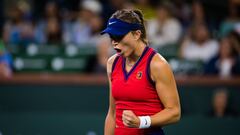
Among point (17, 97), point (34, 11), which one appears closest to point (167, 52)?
point (17, 97)

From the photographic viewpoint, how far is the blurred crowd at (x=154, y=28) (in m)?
9.10

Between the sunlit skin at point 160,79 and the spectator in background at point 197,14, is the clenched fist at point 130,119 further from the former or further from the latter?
the spectator in background at point 197,14

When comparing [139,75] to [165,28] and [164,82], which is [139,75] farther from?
[165,28]

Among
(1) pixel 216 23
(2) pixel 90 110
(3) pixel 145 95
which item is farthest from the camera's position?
(1) pixel 216 23

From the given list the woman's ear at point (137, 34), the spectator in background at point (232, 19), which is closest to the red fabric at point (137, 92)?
the woman's ear at point (137, 34)

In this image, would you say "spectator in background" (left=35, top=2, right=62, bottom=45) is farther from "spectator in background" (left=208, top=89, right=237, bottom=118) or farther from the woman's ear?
the woman's ear

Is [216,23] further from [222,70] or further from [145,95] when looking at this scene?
[145,95]

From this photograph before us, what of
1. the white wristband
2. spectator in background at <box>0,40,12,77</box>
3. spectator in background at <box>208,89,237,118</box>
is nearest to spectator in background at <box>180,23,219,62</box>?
spectator in background at <box>208,89,237,118</box>

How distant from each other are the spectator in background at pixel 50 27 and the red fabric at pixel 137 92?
18.7 ft

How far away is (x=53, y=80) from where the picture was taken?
948 cm

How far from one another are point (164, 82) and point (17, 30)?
276 inches

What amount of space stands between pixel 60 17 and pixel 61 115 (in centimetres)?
240

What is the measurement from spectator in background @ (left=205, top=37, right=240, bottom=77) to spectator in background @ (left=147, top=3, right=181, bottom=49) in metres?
1.04

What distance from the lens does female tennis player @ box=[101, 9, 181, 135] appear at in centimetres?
451
